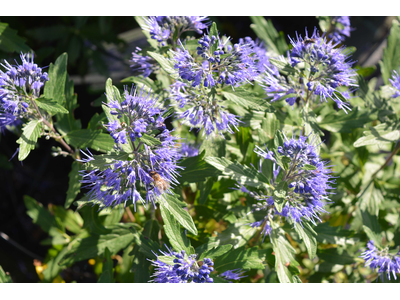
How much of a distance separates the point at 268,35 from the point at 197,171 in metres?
1.34

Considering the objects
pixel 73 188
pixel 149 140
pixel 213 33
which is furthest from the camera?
pixel 73 188

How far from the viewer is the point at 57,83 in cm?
179

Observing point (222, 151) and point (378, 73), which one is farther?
point (378, 73)

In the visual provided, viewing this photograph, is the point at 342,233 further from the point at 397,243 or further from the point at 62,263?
the point at 62,263

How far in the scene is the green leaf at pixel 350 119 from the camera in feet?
6.57

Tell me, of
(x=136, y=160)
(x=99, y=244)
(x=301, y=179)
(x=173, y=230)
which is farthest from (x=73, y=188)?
(x=301, y=179)

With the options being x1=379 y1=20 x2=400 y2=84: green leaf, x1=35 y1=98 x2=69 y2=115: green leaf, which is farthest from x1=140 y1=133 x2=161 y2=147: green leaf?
x1=379 y1=20 x2=400 y2=84: green leaf

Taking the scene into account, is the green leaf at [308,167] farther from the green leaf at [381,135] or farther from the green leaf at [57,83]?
the green leaf at [57,83]

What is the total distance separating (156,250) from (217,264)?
13.9 inches

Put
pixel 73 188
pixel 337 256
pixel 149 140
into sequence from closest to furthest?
pixel 149 140
pixel 73 188
pixel 337 256

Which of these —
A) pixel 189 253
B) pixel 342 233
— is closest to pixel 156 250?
pixel 189 253

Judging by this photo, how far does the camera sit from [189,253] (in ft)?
5.32

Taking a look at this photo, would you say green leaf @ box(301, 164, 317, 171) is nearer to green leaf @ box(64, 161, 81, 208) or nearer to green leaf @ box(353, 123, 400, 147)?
green leaf @ box(353, 123, 400, 147)

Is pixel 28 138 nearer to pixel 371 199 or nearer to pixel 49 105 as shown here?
pixel 49 105
